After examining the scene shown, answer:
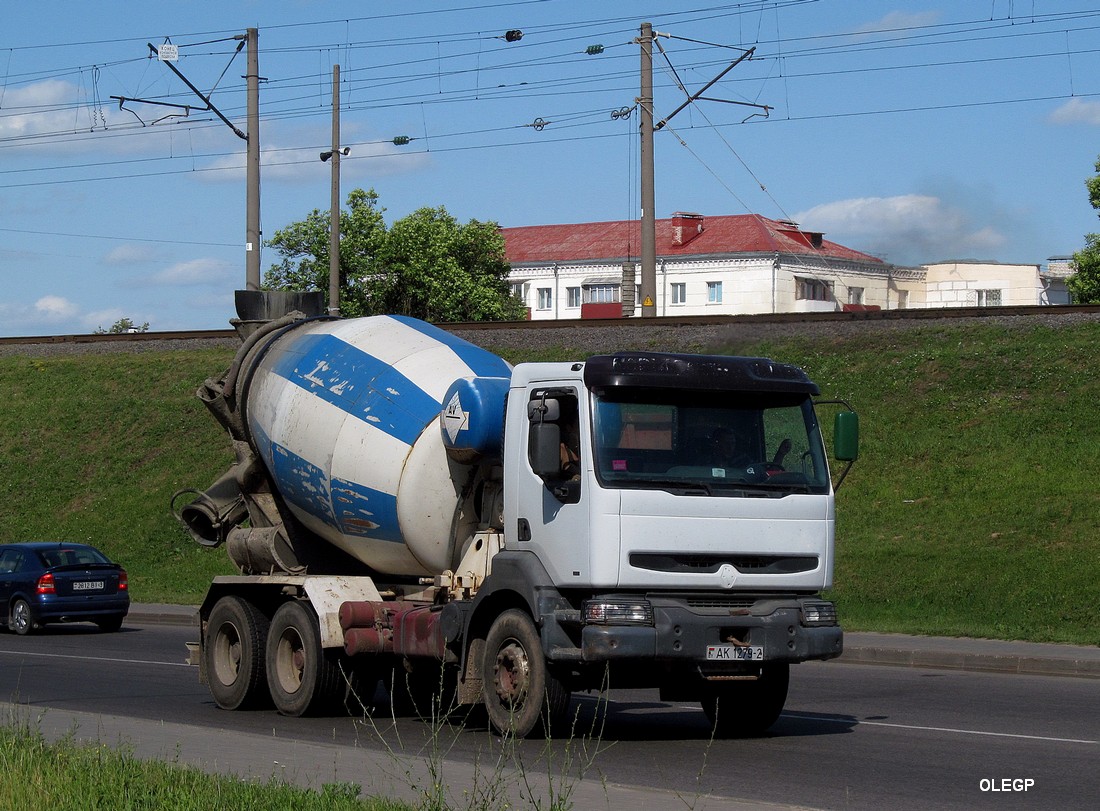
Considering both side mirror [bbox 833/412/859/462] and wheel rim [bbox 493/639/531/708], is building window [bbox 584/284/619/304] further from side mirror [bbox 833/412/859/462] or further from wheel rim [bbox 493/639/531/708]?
wheel rim [bbox 493/639/531/708]

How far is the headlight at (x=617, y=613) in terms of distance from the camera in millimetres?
10211

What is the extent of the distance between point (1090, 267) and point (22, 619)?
5490 centimetres

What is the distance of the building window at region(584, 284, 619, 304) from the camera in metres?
92.7

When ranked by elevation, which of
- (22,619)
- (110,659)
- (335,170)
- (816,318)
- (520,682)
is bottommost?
(22,619)

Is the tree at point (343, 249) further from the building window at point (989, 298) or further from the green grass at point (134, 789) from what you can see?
the green grass at point (134, 789)

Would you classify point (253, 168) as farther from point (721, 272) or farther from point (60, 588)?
point (721, 272)

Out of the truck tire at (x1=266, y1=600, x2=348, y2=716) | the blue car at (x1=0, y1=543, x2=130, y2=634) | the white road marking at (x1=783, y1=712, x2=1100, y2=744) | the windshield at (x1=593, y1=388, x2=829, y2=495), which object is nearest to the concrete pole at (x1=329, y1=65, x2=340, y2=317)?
the blue car at (x1=0, y1=543, x2=130, y2=634)

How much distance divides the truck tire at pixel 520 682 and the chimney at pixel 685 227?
3269 inches

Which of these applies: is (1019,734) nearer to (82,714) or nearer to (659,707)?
(659,707)

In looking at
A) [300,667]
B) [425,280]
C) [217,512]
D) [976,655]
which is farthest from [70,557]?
[425,280]

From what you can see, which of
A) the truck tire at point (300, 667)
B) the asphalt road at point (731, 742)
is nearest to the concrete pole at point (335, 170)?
the asphalt road at point (731, 742)

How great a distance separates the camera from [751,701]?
11.8m

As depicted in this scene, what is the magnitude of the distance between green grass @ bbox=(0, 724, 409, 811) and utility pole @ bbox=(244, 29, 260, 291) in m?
24.0

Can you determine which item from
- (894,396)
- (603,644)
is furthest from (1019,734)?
(894,396)
